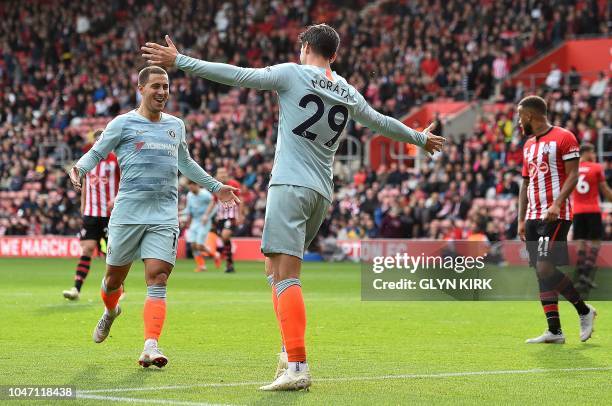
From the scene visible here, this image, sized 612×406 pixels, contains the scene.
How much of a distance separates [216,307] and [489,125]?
17.9 metres

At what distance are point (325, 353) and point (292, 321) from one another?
7.76 feet

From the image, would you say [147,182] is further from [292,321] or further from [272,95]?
[272,95]

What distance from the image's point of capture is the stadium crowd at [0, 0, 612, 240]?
30.4 metres

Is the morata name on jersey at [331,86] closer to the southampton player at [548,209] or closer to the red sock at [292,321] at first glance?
the red sock at [292,321]

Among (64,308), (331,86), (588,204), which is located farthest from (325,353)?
(588,204)

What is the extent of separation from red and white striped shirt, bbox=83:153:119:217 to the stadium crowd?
12.9 metres

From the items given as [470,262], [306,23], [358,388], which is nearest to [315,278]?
[470,262]

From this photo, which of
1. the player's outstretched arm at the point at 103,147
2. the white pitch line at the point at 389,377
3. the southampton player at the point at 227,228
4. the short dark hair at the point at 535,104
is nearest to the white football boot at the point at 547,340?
the white pitch line at the point at 389,377

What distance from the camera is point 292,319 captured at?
306 inches

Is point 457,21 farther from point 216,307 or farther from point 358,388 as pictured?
point 358,388

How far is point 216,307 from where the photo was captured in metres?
15.5

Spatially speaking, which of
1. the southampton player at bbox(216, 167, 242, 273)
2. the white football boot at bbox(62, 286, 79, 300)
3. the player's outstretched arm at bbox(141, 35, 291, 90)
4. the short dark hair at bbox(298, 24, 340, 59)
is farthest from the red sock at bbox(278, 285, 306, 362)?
the southampton player at bbox(216, 167, 242, 273)

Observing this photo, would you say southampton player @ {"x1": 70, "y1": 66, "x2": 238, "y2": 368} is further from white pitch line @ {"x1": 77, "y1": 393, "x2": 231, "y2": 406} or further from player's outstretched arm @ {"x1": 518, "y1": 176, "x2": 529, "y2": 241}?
player's outstretched arm @ {"x1": 518, "y1": 176, "x2": 529, "y2": 241}

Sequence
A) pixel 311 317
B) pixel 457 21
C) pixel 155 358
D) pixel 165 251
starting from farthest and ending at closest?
pixel 457 21 → pixel 311 317 → pixel 165 251 → pixel 155 358
